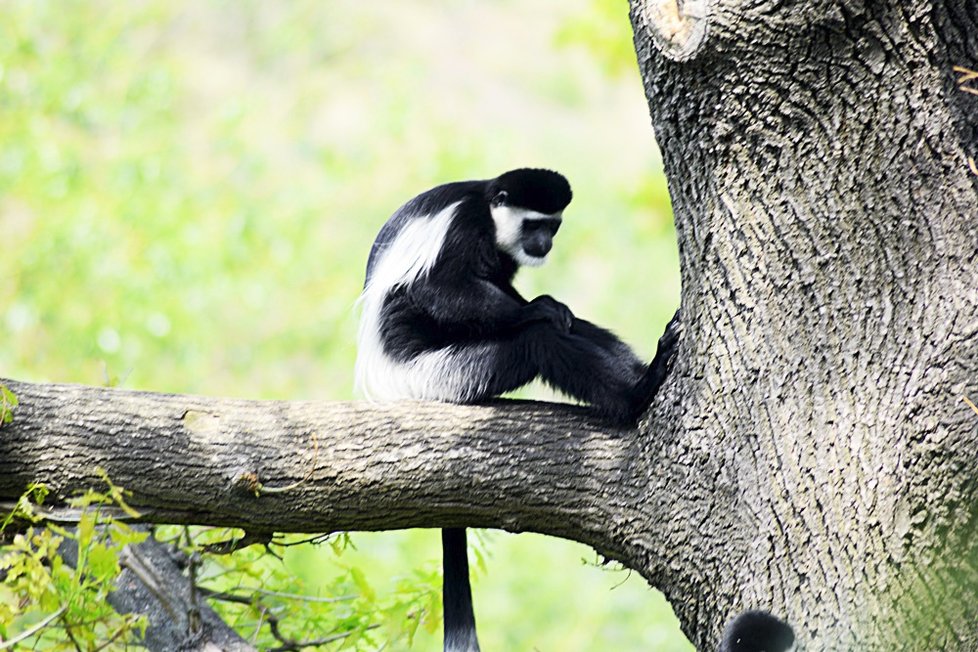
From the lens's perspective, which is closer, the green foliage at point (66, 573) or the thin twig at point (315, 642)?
the green foliage at point (66, 573)

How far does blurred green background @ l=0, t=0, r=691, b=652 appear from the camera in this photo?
5344mm

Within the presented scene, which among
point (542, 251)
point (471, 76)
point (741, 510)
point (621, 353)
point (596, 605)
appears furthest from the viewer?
point (471, 76)

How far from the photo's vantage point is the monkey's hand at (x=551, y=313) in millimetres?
2275

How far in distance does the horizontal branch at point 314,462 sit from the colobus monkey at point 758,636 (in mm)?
318

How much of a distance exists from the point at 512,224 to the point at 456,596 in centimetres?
102

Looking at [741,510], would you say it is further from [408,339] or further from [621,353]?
[408,339]

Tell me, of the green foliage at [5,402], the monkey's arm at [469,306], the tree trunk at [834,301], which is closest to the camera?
the tree trunk at [834,301]

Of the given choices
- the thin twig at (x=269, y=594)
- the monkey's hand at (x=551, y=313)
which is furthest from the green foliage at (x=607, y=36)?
the thin twig at (x=269, y=594)

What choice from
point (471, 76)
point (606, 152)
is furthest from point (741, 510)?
point (471, 76)

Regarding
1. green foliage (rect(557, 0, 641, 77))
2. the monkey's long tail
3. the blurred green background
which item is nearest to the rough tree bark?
the monkey's long tail

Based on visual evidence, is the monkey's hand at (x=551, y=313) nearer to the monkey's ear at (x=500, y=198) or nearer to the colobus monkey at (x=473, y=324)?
the colobus monkey at (x=473, y=324)

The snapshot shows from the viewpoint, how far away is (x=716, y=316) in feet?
5.73

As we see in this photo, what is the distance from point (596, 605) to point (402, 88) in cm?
371

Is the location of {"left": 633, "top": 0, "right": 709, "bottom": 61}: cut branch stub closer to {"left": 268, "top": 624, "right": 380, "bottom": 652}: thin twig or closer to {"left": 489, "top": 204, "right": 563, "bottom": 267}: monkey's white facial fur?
{"left": 489, "top": 204, "right": 563, "bottom": 267}: monkey's white facial fur
